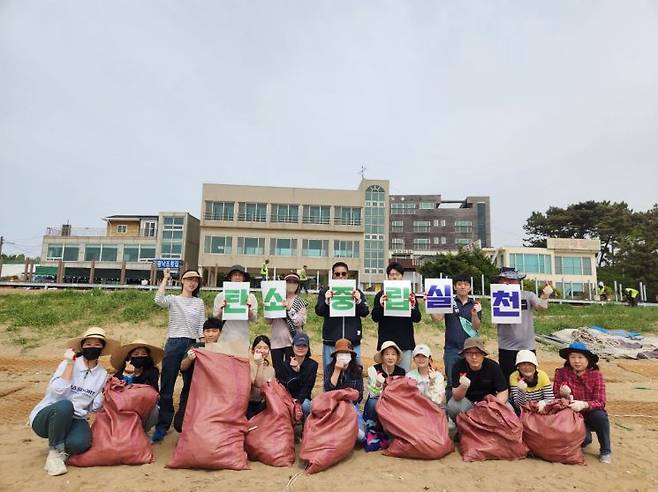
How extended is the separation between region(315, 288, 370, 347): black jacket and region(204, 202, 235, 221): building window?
3206 centimetres

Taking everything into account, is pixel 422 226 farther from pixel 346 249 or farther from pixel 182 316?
pixel 182 316

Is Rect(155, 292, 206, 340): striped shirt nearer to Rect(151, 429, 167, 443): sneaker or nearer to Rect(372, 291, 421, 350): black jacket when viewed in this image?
Rect(151, 429, 167, 443): sneaker

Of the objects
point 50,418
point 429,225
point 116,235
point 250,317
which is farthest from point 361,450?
point 429,225

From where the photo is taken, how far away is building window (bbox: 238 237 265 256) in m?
35.9

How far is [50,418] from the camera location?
370cm

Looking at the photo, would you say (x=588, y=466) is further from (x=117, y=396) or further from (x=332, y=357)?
(x=117, y=396)

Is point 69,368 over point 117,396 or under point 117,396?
over

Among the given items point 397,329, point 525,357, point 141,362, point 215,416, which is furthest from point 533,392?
point 141,362

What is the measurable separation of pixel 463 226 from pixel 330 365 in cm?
6202

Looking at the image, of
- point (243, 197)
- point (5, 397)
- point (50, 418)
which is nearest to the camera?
point (50, 418)

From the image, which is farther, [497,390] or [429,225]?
[429,225]

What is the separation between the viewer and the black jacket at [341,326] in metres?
4.89

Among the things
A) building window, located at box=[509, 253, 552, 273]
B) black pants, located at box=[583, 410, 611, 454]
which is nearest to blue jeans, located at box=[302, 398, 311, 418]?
black pants, located at box=[583, 410, 611, 454]

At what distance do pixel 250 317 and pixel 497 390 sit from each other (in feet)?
8.70
